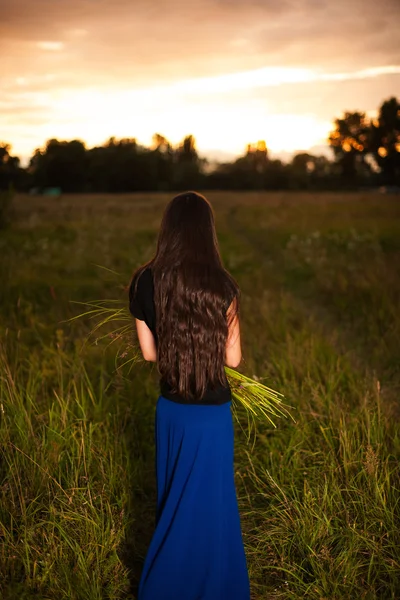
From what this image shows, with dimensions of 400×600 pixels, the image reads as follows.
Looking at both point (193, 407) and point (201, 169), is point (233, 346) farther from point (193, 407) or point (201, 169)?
point (201, 169)

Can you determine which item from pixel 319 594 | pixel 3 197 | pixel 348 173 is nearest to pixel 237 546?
pixel 319 594

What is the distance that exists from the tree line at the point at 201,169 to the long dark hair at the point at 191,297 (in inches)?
2607

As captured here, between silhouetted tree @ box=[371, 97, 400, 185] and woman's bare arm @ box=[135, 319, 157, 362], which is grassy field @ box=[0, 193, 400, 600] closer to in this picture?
woman's bare arm @ box=[135, 319, 157, 362]

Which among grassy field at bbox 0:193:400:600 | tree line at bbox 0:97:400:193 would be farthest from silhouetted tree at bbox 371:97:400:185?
grassy field at bbox 0:193:400:600

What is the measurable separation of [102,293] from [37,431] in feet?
18.3

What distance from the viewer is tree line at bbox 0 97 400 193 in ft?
228

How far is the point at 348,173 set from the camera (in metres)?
82.5

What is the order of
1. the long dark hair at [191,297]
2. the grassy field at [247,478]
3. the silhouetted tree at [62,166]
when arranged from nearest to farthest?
the long dark hair at [191,297] → the grassy field at [247,478] → the silhouetted tree at [62,166]

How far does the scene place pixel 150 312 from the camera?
254 cm

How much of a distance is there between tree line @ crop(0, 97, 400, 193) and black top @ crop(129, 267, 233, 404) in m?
66.1

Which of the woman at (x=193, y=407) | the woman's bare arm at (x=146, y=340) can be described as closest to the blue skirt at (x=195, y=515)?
the woman at (x=193, y=407)

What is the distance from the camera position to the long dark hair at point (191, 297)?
2.37 metres

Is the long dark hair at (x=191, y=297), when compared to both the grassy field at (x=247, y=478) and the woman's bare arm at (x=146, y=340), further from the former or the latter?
the grassy field at (x=247, y=478)

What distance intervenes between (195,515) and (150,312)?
37.0 inches
